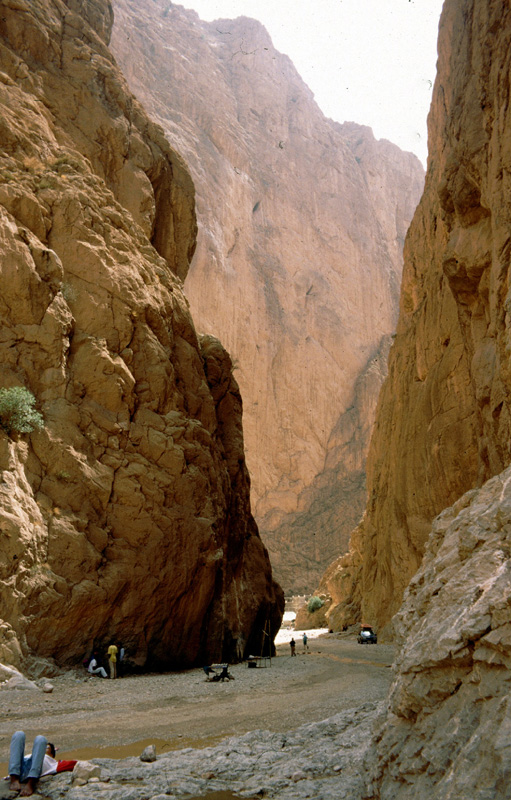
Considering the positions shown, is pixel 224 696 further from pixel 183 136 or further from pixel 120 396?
pixel 183 136

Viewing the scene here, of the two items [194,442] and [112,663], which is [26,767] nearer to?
[112,663]

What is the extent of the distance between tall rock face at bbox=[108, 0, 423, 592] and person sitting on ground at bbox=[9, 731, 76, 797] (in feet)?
194

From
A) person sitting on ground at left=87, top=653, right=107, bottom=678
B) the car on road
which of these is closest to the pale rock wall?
person sitting on ground at left=87, top=653, right=107, bottom=678

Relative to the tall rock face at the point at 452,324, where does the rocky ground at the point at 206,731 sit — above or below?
below

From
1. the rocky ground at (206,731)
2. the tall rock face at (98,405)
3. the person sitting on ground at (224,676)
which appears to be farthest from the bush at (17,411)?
the person sitting on ground at (224,676)

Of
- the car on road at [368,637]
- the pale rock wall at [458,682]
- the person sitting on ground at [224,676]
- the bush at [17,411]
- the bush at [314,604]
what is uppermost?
the bush at [17,411]

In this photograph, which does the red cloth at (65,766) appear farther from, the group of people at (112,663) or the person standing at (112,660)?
the person standing at (112,660)

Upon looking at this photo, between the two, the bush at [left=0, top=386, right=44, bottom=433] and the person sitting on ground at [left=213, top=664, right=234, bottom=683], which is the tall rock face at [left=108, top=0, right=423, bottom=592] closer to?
the bush at [left=0, top=386, right=44, bottom=433]

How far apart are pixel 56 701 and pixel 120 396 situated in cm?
871

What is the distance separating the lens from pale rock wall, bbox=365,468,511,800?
330 cm

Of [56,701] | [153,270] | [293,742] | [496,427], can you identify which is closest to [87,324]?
[153,270]

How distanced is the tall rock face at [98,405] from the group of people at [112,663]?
0.42 meters

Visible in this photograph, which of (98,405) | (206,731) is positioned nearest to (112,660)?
(206,731)

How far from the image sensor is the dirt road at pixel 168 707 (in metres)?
7.88
